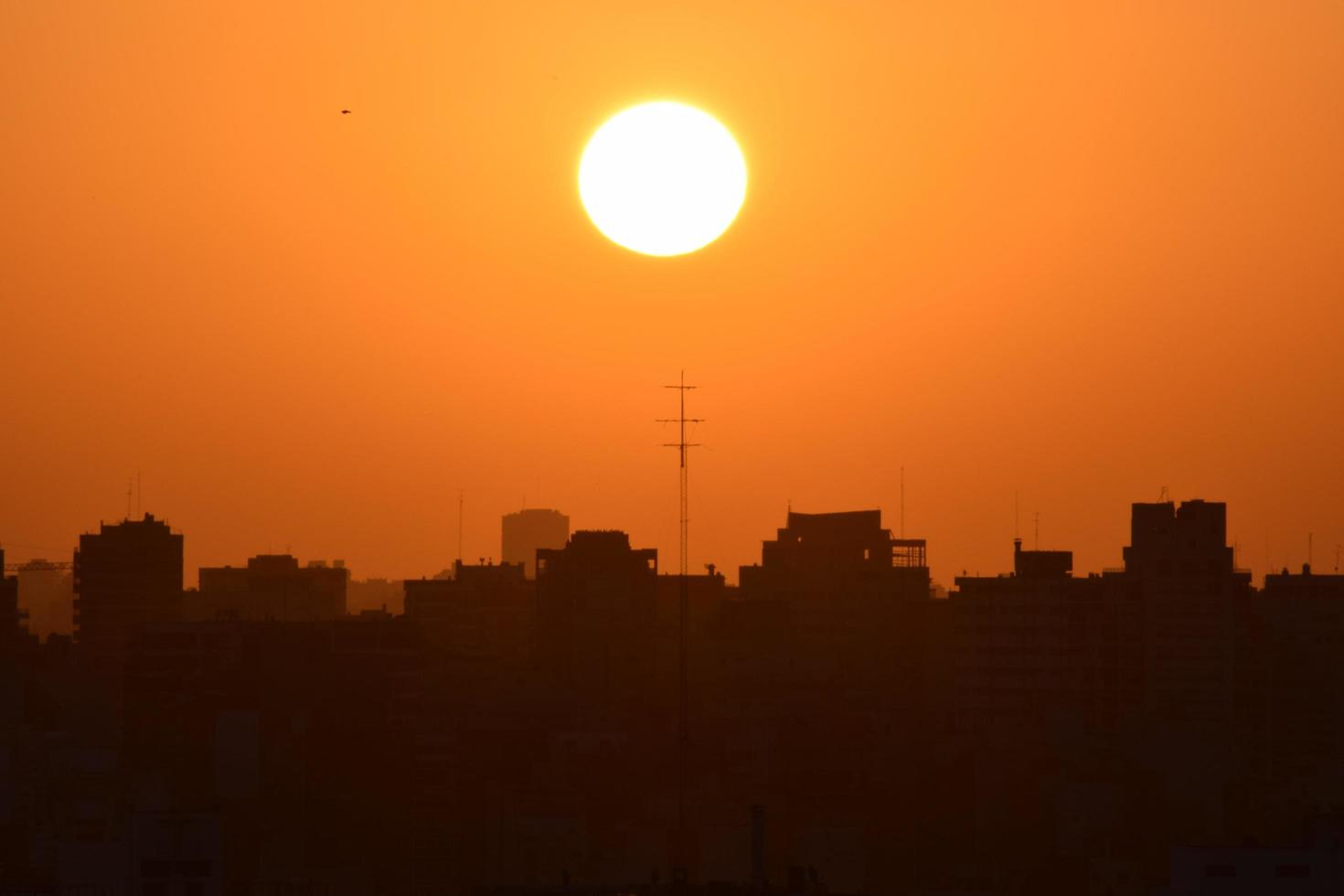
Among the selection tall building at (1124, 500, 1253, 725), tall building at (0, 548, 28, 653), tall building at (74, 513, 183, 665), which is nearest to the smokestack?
tall building at (1124, 500, 1253, 725)

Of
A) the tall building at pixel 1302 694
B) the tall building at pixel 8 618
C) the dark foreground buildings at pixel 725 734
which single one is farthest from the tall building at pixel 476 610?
the tall building at pixel 1302 694

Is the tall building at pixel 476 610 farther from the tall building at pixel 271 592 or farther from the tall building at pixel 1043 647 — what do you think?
the tall building at pixel 1043 647

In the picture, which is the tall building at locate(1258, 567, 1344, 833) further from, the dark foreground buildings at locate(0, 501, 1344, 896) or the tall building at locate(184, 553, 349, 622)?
the tall building at locate(184, 553, 349, 622)

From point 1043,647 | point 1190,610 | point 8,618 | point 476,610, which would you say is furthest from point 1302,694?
point 8,618

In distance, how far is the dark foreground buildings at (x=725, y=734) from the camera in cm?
6938

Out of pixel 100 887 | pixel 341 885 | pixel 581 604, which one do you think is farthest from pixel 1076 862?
pixel 581 604

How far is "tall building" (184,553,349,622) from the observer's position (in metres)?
153

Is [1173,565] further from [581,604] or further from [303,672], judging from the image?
[303,672]

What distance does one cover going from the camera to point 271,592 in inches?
6339

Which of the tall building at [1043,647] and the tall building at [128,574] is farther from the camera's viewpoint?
the tall building at [128,574]

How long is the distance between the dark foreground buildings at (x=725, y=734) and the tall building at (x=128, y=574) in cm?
51

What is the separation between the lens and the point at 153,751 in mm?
89438

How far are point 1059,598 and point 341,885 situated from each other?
194ft

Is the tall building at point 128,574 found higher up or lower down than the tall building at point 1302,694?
higher up
